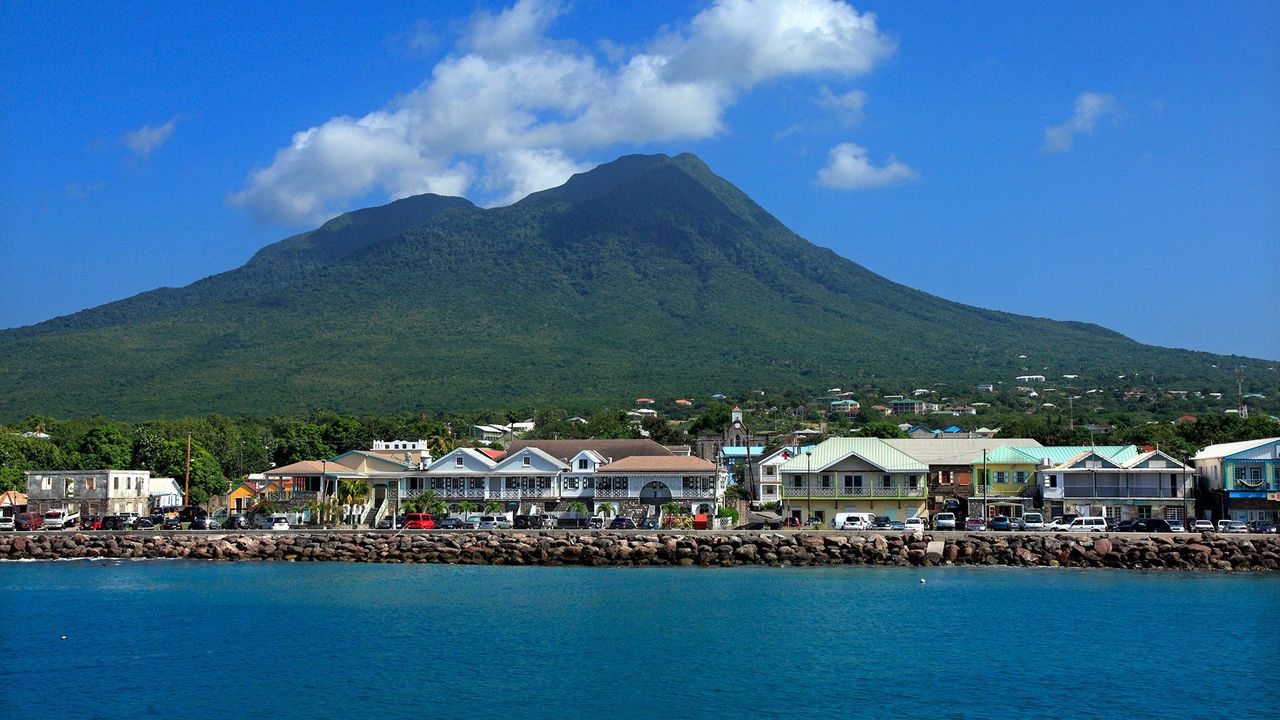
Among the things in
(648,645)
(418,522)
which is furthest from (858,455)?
(648,645)

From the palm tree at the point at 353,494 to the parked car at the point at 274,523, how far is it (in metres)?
4.12

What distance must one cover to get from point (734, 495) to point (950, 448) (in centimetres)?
1319

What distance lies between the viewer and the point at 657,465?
61719 millimetres

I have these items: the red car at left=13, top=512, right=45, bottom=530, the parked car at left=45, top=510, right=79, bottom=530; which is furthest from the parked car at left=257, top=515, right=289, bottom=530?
the red car at left=13, top=512, right=45, bottom=530

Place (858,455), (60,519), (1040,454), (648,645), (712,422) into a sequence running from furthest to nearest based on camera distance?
(712,422), (60,519), (1040,454), (858,455), (648,645)

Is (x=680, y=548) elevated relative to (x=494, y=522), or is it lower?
lower

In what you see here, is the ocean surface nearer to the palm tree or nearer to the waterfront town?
the waterfront town

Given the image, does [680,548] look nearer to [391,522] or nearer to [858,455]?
[858,455]

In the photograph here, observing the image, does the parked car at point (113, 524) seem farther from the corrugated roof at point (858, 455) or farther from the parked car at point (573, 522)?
the corrugated roof at point (858, 455)

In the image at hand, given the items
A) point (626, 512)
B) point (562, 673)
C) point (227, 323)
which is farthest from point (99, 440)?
point (227, 323)

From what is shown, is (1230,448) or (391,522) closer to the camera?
(1230,448)

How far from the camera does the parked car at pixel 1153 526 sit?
50094 mm

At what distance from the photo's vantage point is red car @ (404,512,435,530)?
56.0 m

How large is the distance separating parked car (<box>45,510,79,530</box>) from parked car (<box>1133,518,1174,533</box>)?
48451 mm
